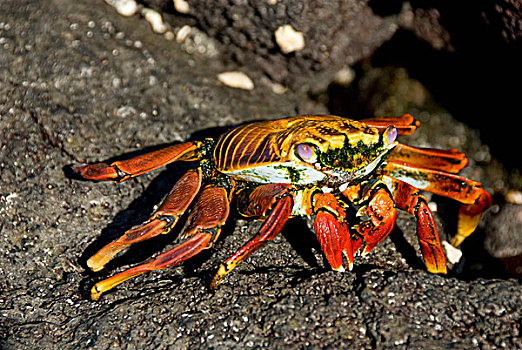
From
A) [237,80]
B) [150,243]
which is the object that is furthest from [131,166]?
[237,80]

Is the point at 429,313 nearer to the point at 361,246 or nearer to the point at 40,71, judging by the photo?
the point at 361,246

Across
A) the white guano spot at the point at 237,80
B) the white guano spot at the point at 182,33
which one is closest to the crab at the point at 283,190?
the white guano spot at the point at 237,80

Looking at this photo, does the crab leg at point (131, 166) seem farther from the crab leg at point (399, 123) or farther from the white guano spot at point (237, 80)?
the crab leg at point (399, 123)

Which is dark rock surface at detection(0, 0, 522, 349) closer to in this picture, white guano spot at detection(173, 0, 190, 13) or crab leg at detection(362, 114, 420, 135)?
white guano spot at detection(173, 0, 190, 13)

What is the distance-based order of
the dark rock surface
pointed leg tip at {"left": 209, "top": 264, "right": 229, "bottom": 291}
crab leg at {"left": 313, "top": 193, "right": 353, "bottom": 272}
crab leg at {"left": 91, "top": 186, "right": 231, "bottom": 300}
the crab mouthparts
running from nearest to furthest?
the dark rock surface, pointed leg tip at {"left": 209, "top": 264, "right": 229, "bottom": 291}, crab leg at {"left": 91, "top": 186, "right": 231, "bottom": 300}, crab leg at {"left": 313, "top": 193, "right": 353, "bottom": 272}, the crab mouthparts

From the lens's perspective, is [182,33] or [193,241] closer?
[193,241]

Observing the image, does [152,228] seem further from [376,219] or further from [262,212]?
[376,219]

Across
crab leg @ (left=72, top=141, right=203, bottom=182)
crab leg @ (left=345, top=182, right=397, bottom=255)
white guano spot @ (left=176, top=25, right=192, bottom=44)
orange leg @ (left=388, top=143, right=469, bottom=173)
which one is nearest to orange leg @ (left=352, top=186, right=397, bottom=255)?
crab leg @ (left=345, top=182, right=397, bottom=255)
